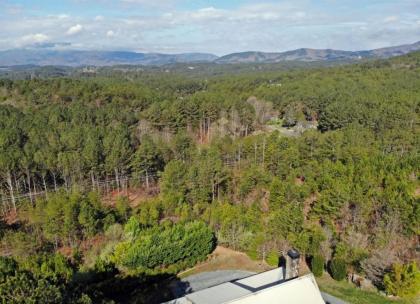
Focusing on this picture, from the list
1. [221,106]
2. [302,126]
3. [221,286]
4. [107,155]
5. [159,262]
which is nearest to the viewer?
[221,286]

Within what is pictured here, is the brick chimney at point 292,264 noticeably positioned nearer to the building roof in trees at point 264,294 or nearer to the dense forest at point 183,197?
the building roof in trees at point 264,294

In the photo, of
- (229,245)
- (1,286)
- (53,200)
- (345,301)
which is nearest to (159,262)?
(229,245)

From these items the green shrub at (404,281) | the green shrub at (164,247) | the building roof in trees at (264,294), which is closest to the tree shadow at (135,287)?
the green shrub at (164,247)

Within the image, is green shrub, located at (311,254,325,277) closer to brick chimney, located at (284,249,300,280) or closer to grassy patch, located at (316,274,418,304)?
grassy patch, located at (316,274,418,304)

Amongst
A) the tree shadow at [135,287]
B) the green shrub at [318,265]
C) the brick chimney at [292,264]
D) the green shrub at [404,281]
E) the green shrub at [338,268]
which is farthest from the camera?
the green shrub at [318,265]

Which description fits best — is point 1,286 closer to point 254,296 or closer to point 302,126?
point 254,296

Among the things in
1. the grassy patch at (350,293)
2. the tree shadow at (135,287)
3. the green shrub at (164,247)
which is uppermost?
the green shrub at (164,247)

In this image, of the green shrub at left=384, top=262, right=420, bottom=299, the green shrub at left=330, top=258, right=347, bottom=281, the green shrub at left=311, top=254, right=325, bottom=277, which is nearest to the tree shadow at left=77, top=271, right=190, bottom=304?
the green shrub at left=311, top=254, right=325, bottom=277
